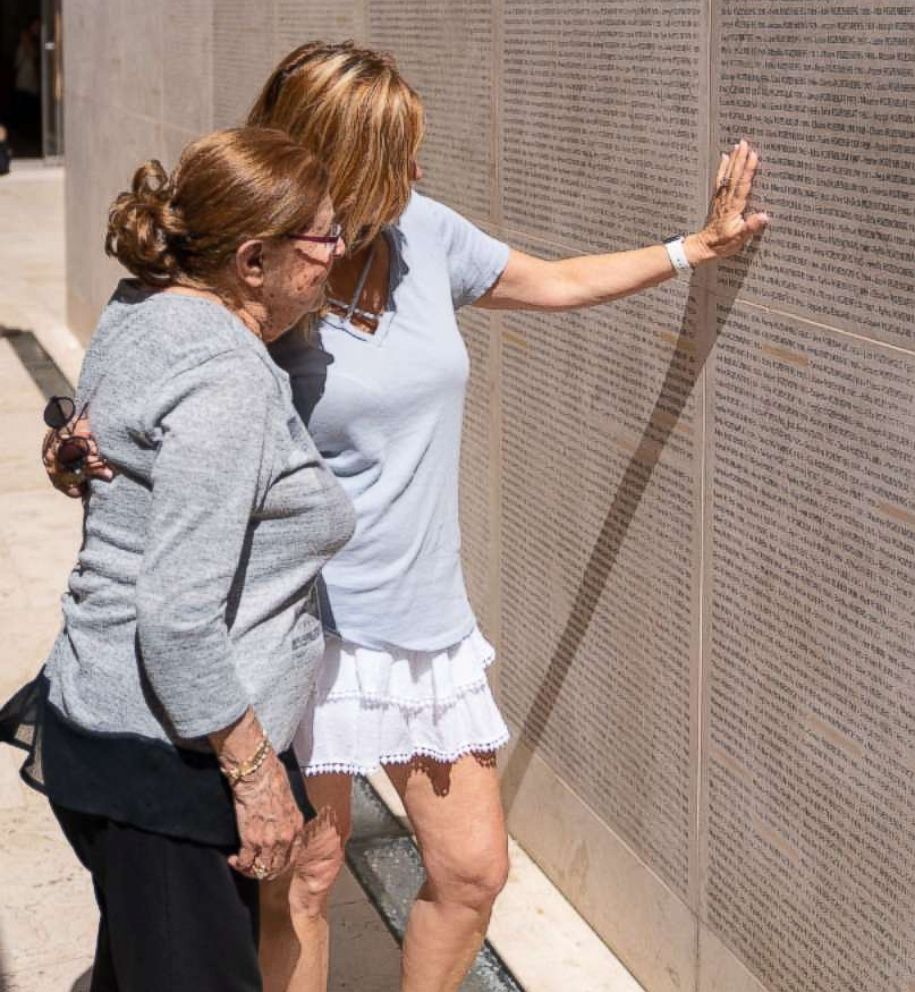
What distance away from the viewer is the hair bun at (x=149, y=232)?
103 inches

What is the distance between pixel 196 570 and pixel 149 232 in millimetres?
469

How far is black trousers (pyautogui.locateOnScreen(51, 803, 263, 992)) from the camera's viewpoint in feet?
8.87

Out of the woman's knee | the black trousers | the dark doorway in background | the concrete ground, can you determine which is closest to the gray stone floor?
the concrete ground

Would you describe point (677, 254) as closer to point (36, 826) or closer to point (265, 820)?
point (265, 820)

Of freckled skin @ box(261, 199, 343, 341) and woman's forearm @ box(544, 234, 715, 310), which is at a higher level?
freckled skin @ box(261, 199, 343, 341)

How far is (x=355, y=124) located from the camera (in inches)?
118

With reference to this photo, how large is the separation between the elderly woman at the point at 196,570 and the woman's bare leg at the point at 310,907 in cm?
54

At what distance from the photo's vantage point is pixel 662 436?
12.3ft

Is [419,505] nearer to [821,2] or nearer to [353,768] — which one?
[353,768]

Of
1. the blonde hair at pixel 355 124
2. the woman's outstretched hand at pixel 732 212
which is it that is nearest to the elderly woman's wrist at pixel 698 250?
the woman's outstretched hand at pixel 732 212

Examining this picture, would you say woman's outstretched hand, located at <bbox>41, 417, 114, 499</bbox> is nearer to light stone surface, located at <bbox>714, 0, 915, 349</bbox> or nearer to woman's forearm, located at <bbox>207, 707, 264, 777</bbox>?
woman's forearm, located at <bbox>207, 707, 264, 777</bbox>

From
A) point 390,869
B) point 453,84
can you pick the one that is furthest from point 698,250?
point 390,869

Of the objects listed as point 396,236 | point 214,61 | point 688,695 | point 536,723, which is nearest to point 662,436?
point 688,695

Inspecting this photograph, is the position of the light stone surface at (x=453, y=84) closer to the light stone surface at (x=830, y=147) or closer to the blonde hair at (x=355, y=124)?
the light stone surface at (x=830, y=147)
